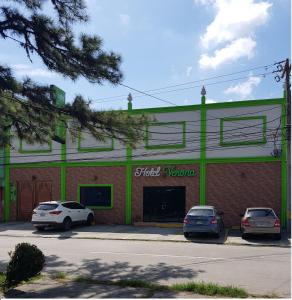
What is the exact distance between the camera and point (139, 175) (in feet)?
88.7

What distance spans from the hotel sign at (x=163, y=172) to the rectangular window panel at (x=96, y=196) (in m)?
2.16

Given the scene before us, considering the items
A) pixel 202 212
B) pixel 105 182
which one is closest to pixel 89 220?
pixel 105 182

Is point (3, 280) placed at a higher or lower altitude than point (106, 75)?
lower

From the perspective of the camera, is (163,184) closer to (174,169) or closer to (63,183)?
(174,169)

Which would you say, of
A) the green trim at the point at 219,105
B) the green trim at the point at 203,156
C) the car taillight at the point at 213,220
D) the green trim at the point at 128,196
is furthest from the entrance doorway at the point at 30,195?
the car taillight at the point at 213,220

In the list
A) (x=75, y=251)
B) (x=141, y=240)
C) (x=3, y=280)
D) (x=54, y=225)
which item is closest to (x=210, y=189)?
(x=141, y=240)

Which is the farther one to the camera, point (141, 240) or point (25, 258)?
point (141, 240)

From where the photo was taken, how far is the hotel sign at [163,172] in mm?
26000

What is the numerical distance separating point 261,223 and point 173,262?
24.1 ft

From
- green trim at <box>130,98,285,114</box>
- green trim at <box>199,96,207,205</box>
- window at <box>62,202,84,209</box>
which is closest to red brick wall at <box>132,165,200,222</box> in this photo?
green trim at <box>199,96,207,205</box>

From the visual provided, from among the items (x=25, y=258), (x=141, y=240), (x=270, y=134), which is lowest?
(x=141, y=240)

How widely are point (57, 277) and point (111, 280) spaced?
125 centimetres

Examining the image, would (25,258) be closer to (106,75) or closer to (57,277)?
(57,277)

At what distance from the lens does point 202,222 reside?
20281 millimetres
